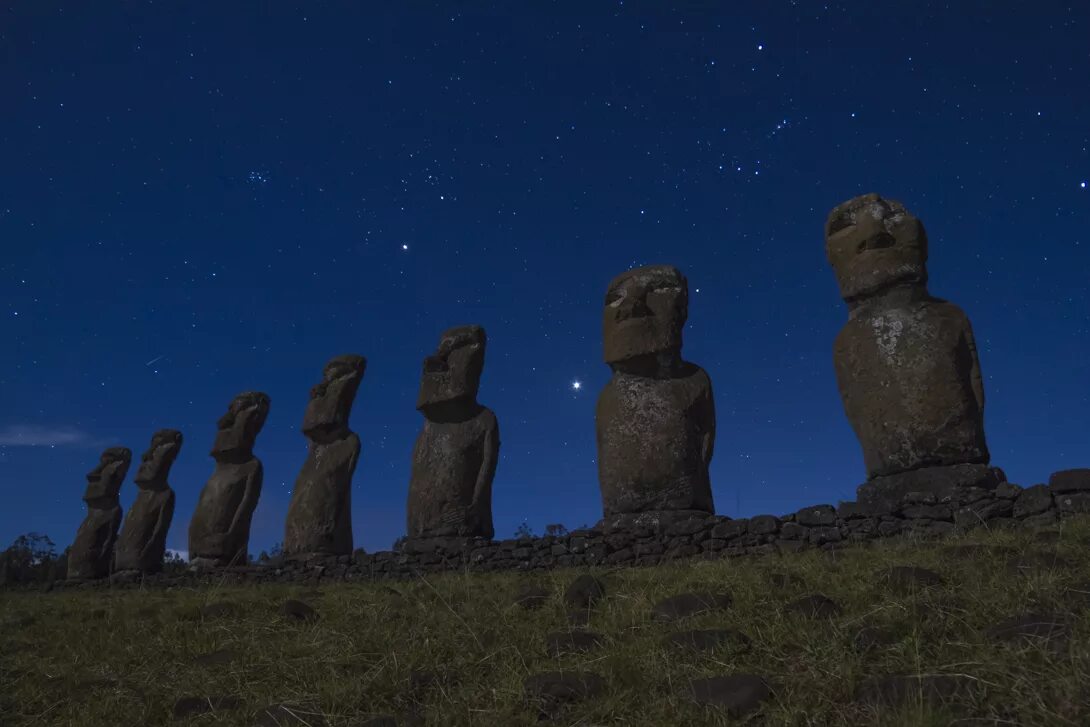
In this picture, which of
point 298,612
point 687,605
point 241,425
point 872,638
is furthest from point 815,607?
point 241,425

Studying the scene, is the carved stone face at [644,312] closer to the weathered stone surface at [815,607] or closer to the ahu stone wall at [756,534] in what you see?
the ahu stone wall at [756,534]

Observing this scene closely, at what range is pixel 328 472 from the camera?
637 inches

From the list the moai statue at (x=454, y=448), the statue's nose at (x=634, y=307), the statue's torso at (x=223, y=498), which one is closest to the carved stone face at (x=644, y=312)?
the statue's nose at (x=634, y=307)

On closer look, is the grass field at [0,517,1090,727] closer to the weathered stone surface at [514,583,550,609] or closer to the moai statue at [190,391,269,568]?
the weathered stone surface at [514,583,550,609]

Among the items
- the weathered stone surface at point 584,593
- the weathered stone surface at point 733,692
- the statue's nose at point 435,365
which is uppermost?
Answer: the statue's nose at point 435,365

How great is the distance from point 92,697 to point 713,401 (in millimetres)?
8764

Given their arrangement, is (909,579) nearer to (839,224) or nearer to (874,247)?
(874,247)

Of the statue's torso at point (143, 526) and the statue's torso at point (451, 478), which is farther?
the statue's torso at point (143, 526)

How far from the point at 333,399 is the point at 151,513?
682 centimetres

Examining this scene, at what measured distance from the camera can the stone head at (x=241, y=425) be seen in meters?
18.8

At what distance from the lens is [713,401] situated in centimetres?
1208

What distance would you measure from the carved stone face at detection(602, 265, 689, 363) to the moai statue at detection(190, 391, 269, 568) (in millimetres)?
9952

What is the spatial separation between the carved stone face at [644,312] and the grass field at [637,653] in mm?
5074

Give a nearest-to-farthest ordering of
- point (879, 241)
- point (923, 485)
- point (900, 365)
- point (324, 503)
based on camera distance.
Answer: point (923, 485)
point (900, 365)
point (879, 241)
point (324, 503)
